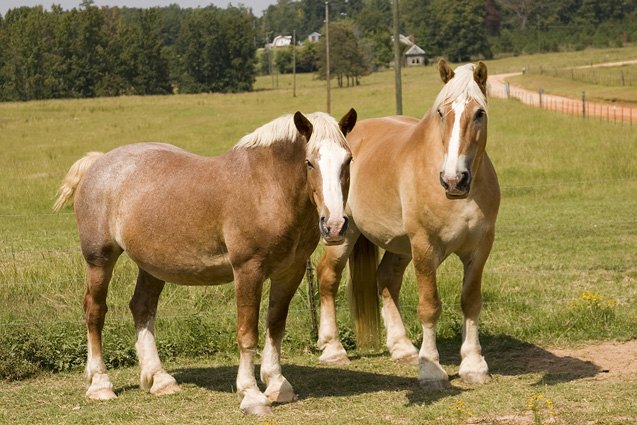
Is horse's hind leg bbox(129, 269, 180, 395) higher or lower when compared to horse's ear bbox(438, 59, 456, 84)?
lower

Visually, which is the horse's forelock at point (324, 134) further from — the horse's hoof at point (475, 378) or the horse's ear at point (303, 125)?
the horse's hoof at point (475, 378)

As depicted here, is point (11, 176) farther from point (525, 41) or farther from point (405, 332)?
point (525, 41)

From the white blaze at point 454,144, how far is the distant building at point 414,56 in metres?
115

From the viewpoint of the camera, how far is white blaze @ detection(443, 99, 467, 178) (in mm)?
6340

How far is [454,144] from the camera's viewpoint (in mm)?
6477

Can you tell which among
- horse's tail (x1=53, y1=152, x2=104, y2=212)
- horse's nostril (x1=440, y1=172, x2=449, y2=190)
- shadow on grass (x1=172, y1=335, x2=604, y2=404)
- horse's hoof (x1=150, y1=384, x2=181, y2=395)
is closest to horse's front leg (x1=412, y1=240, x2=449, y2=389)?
shadow on grass (x1=172, y1=335, x2=604, y2=404)

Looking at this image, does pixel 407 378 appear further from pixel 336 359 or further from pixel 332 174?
pixel 332 174

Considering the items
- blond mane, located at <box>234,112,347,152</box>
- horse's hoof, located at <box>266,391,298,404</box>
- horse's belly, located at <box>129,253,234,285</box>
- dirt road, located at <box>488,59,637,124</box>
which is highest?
blond mane, located at <box>234,112,347,152</box>

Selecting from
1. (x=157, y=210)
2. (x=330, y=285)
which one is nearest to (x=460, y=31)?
(x=330, y=285)

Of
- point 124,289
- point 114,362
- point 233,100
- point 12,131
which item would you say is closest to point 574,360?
point 114,362

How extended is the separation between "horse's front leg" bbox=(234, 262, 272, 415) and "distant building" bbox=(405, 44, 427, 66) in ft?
380

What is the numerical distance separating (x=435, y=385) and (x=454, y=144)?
175cm

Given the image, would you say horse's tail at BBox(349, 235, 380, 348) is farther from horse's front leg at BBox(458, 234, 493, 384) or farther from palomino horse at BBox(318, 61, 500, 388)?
horse's front leg at BBox(458, 234, 493, 384)

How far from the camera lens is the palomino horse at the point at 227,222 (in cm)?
630
